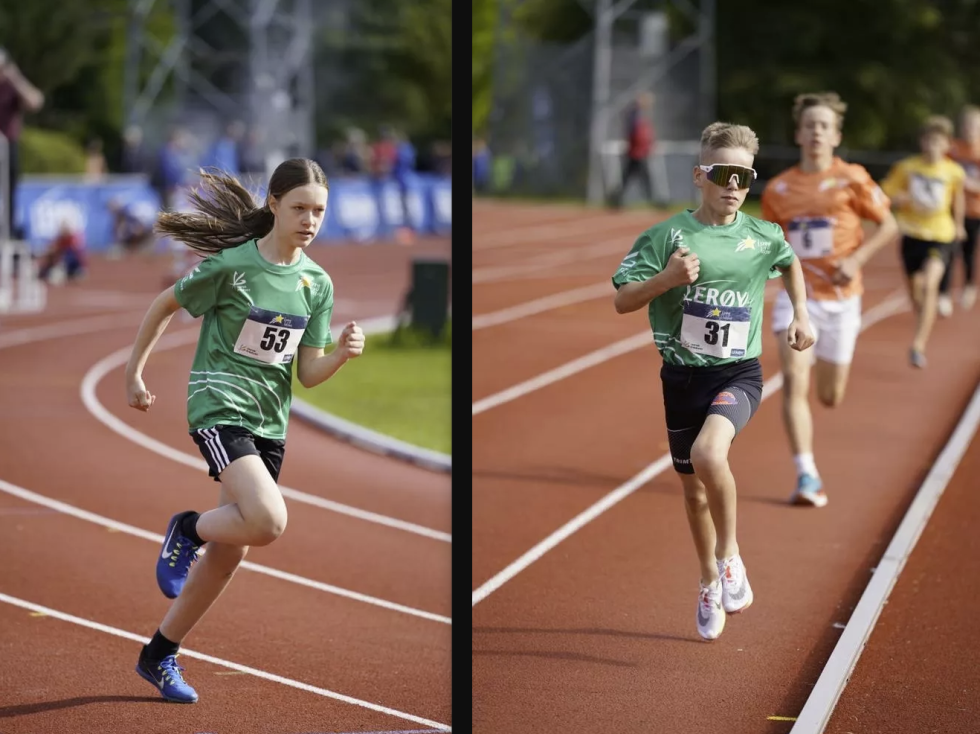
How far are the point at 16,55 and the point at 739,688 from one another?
38618 mm

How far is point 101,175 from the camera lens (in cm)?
2850

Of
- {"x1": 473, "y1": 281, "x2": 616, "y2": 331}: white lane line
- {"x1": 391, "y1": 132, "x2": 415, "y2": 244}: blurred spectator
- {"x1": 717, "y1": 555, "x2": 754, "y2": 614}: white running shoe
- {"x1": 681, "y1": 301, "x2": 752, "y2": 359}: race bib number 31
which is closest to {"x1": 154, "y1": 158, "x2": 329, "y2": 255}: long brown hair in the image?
{"x1": 681, "y1": 301, "x2": 752, "y2": 359}: race bib number 31

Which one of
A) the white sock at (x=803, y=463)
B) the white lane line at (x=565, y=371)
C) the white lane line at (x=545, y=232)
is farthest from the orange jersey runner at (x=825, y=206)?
the white lane line at (x=545, y=232)

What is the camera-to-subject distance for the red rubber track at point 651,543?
5.66 meters

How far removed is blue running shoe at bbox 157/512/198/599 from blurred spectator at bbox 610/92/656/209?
25617 mm

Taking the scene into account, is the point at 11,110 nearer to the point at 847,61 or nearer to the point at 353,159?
the point at 353,159

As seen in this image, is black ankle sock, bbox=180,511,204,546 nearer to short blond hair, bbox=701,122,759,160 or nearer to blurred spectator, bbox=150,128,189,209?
short blond hair, bbox=701,122,759,160

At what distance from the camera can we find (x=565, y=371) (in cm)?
1409

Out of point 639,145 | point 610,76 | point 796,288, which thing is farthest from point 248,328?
point 610,76

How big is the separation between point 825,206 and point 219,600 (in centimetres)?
381

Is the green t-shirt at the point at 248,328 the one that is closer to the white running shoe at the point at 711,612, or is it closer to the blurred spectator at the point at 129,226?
the white running shoe at the point at 711,612

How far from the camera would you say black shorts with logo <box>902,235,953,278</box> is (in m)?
13.0

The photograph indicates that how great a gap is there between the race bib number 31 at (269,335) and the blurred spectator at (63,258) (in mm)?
17234

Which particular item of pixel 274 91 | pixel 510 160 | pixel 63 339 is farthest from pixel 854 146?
pixel 63 339
